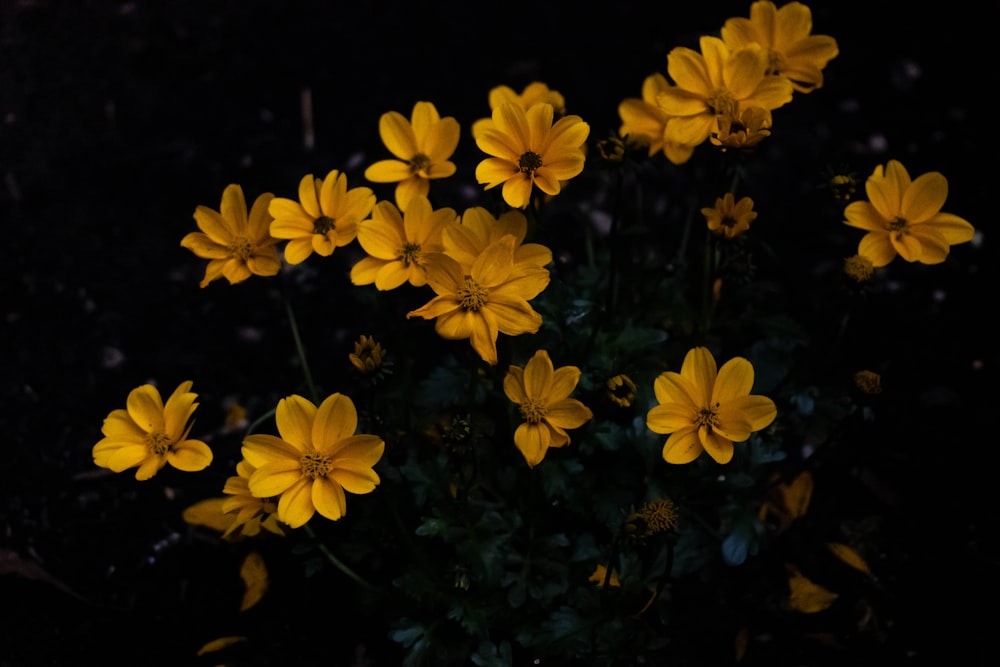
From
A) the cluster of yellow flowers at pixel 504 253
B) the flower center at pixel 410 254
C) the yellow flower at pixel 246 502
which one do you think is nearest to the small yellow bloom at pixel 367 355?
the cluster of yellow flowers at pixel 504 253

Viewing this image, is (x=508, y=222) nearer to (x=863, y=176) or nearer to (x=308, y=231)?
(x=308, y=231)

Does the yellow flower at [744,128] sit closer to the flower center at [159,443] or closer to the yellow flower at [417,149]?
the yellow flower at [417,149]

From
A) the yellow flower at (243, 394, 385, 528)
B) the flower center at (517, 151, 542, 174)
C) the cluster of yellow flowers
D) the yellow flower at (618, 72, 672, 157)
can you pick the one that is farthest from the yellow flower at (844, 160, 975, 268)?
the yellow flower at (243, 394, 385, 528)

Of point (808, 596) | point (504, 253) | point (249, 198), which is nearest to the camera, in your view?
point (504, 253)

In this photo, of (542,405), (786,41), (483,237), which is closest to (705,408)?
(542,405)

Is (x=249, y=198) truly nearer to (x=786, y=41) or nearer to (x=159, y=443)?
(x=159, y=443)

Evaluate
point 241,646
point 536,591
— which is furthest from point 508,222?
point 241,646

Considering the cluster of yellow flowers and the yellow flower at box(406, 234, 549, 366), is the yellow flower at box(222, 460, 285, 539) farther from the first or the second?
the yellow flower at box(406, 234, 549, 366)
